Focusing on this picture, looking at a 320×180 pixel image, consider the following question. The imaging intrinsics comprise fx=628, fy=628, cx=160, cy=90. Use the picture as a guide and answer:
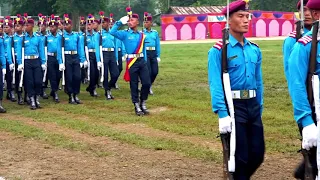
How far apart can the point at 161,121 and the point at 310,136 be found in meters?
6.53

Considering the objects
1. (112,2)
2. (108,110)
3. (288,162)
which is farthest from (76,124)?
(112,2)

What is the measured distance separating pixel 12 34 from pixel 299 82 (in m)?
11.4

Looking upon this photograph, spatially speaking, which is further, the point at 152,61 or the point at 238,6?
the point at 152,61

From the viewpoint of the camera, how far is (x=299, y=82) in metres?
5.01

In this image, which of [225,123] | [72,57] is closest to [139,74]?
[72,57]

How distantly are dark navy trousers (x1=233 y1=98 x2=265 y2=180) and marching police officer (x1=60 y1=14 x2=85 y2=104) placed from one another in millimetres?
8845

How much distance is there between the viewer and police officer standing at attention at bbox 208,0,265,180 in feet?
19.1

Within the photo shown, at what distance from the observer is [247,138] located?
5.94m

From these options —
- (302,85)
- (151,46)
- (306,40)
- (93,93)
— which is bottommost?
(93,93)

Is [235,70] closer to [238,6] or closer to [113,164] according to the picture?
[238,6]

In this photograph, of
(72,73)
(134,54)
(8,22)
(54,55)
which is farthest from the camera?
(8,22)

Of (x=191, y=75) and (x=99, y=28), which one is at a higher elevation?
(x=99, y=28)

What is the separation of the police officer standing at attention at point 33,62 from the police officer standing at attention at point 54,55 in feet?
1.78

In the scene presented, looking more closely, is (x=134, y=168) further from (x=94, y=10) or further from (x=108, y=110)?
(x=94, y=10)
